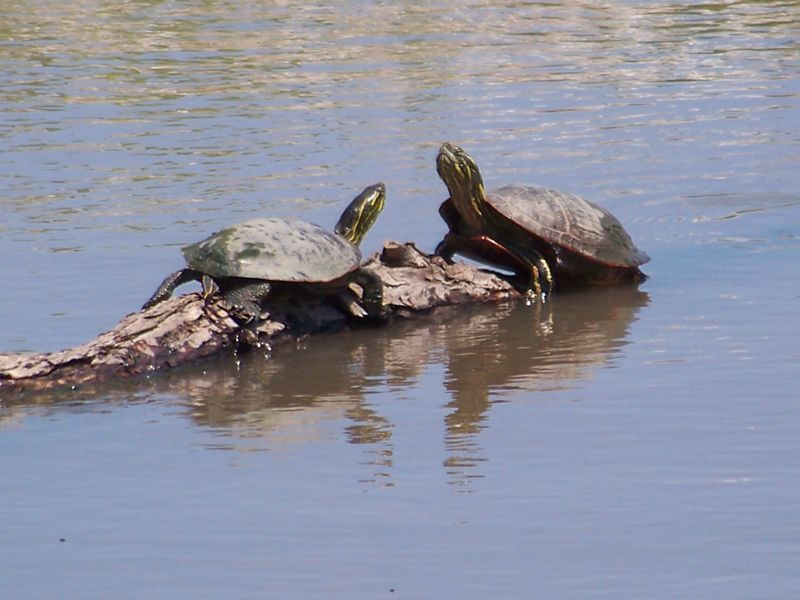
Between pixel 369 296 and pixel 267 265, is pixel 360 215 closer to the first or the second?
pixel 369 296

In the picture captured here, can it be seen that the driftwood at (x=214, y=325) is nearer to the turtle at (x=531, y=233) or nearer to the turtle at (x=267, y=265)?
the turtle at (x=267, y=265)

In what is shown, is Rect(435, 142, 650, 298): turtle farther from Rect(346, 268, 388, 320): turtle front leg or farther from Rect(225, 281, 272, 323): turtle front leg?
Rect(225, 281, 272, 323): turtle front leg

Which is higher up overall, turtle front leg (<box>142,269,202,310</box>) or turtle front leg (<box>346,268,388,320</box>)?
turtle front leg (<box>142,269,202,310</box>)

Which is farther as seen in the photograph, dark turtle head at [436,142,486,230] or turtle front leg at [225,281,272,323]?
dark turtle head at [436,142,486,230]

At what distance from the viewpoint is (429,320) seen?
846 cm

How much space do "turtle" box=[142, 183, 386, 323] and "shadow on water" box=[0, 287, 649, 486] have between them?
287 mm

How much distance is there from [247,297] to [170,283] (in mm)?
429

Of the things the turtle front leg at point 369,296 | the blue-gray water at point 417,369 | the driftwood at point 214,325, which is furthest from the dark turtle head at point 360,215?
the blue-gray water at point 417,369

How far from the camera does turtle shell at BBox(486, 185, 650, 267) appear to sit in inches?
348

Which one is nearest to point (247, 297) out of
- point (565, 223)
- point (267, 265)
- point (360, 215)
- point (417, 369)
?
point (267, 265)

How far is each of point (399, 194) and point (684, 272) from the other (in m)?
2.67

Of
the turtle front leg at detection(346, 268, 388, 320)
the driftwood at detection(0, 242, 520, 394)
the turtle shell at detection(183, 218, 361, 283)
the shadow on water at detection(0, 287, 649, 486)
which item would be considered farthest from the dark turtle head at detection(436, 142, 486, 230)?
the turtle shell at detection(183, 218, 361, 283)

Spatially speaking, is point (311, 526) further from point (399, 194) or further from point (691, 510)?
point (399, 194)

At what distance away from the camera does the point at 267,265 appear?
7.62 m
